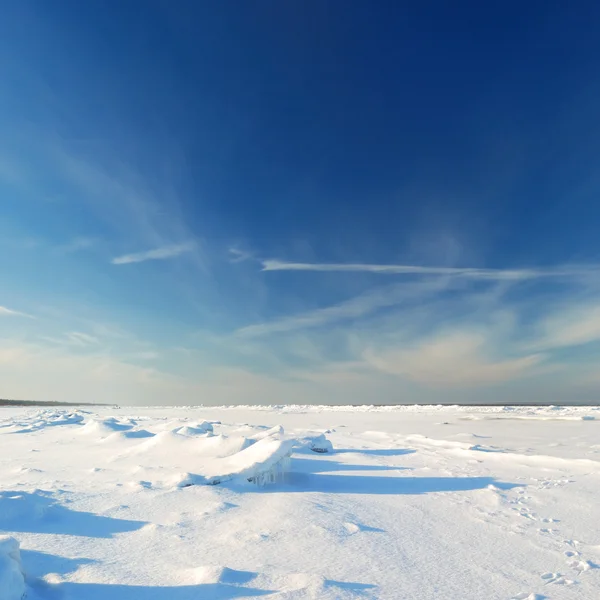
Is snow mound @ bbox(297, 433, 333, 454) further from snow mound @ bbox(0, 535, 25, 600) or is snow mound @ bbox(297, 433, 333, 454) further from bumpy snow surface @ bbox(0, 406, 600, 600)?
snow mound @ bbox(0, 535, 25, 600)

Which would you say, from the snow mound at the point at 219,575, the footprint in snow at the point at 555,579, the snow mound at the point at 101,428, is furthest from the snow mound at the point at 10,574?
the snow mound at the point at 101,428

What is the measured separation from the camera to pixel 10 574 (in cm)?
282

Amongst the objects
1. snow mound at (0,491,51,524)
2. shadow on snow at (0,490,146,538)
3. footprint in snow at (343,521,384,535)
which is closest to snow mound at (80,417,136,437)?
snow mound at (0,491,51,524)

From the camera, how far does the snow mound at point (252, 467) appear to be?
20.8ft

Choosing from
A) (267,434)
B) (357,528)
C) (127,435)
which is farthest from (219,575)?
(127,435)

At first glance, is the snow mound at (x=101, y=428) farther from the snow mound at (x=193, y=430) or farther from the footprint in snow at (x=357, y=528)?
the footprint in snow at (x=357, y=528)

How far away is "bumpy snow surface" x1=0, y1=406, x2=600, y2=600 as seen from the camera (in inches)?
133

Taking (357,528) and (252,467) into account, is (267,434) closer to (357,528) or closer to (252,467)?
(252,467)

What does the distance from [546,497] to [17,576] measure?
6880mm

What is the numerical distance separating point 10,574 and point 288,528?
2.72 m

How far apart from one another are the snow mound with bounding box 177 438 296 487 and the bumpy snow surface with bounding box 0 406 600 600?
3 centimetres

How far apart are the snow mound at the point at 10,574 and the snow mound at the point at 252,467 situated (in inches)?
130

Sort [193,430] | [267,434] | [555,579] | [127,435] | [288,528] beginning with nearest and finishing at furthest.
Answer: [555,579] < [288,528] < [267,434] < [193,430] < [127,435]

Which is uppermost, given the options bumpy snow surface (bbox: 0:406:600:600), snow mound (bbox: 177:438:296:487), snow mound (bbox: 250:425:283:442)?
snow mound (bbox: 250:425:283:442)
